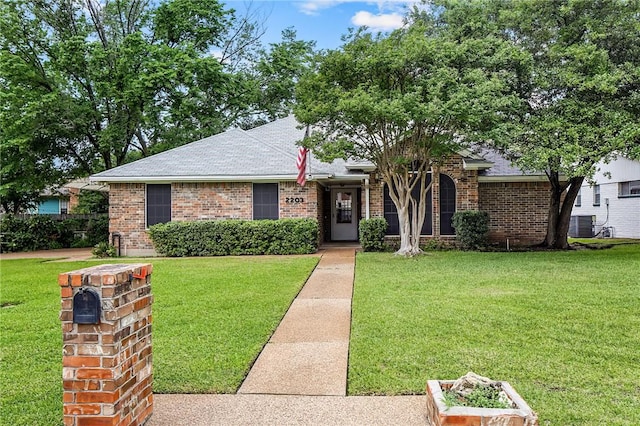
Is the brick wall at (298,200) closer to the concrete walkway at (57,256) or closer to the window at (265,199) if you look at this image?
the window at (265,199)

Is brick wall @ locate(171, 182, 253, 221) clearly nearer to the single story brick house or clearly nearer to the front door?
the single story brick house

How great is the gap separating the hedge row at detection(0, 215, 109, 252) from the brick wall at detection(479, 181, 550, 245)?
16120 millimetres

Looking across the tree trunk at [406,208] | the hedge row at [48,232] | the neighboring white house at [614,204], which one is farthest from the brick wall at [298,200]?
the neighboring white house at [614,204]

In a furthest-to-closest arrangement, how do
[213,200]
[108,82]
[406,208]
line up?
[108,82]
[213,200]
[406,208]

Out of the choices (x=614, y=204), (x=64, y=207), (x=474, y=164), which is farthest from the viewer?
(x=64, y=207)

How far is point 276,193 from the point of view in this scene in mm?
14867

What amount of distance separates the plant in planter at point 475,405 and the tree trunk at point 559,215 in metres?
13.8

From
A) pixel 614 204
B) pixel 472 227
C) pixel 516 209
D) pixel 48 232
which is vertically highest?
pixel 614 204

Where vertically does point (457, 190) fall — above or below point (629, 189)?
below

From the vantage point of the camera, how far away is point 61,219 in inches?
790

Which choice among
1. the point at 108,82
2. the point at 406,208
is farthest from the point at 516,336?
the point at 108,82

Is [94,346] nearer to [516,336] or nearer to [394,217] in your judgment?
[516,336]

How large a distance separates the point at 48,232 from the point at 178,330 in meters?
16.9

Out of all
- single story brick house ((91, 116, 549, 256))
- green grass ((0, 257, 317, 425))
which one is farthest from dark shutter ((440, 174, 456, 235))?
green grass ((0, 257, 317, 425))
